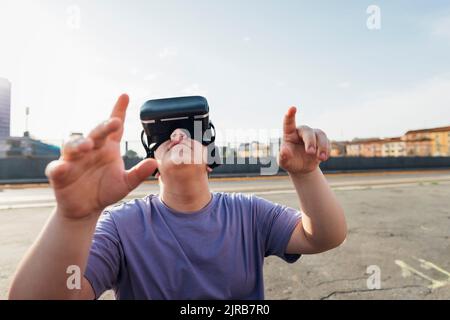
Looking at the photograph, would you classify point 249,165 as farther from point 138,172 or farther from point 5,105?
point 5,105

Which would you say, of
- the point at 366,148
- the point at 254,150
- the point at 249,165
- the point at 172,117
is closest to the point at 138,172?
the point at 172,117

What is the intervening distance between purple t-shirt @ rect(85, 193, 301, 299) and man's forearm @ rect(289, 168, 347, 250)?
174 millimetres

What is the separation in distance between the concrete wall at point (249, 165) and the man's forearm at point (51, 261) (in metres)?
14.8

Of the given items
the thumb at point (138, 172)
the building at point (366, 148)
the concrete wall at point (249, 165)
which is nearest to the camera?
the thumb at point (138, 172)

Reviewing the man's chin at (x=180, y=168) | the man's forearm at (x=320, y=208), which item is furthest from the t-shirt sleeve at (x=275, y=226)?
the man's chin at (x=180, y=168)

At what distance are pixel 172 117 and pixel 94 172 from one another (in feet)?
2.12

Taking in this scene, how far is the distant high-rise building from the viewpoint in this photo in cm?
4159

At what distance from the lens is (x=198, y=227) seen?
1.40m

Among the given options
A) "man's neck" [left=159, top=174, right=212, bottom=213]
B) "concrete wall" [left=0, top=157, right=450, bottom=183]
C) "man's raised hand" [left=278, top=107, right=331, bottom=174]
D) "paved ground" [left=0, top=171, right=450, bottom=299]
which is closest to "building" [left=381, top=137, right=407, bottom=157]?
"concrete wall" [left=0, top=157, right=450, bottom=183]

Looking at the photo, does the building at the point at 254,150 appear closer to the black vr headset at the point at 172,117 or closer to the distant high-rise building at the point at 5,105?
the black vr headset at the point at 172,117

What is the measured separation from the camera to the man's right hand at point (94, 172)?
0.89 meters

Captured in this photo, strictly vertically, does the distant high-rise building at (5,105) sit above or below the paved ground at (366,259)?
above

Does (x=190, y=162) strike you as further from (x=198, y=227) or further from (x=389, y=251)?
(x=389, y=251)

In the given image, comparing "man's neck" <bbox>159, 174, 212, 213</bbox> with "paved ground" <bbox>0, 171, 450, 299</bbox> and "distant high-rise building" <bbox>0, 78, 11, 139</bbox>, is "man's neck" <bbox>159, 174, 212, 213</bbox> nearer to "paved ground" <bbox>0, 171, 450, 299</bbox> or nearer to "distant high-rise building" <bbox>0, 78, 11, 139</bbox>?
"paved ground" <bbox>0, 171, 450, 299</bbox>
